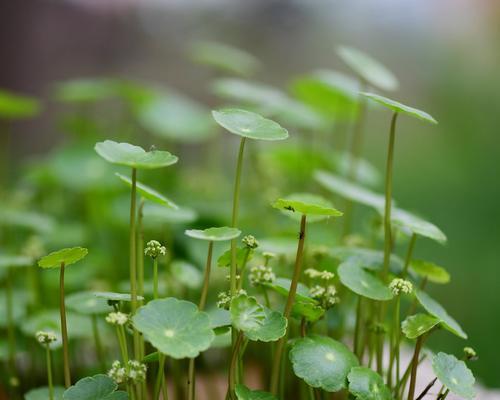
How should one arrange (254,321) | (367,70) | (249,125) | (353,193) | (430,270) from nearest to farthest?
(254,321) → (249,125) → (430,270) → (353,193) → (367,70)

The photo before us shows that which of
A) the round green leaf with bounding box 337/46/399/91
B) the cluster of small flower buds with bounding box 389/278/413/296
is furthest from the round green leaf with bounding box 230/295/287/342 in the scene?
the round green leaf with bounding box 337/46/399/91

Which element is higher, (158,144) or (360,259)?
(360,259)

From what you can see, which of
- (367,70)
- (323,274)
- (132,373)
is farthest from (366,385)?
(367,70)

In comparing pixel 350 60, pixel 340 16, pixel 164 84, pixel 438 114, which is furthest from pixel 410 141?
pixel 350 60

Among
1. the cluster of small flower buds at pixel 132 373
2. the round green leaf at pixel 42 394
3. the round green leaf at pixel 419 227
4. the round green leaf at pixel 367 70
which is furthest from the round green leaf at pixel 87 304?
the round green leaf at pixel 367 70

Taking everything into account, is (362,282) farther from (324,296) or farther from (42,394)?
(42,394)

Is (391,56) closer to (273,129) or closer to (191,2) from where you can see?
(191,2)

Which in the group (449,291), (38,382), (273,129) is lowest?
(449,291)
